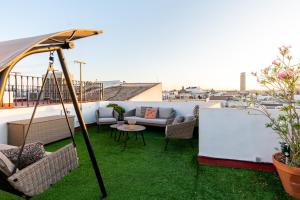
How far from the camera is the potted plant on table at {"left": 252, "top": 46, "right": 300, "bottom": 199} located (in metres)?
2.78

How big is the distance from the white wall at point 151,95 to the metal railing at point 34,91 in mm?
3037

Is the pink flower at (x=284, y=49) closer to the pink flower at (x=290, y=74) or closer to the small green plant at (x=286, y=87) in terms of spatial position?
the small green plant at (x=286, y=87)

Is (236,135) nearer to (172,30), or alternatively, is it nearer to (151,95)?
(172,30)

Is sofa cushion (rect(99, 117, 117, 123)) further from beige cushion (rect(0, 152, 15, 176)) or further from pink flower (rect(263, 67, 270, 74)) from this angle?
pink flower (rect(263, 67, 270, 74))

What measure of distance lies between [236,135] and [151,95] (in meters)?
10.2

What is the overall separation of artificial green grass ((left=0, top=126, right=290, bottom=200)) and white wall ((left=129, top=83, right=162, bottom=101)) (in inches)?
285

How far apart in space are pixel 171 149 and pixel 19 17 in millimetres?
6935

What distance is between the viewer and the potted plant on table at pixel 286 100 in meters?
2.78

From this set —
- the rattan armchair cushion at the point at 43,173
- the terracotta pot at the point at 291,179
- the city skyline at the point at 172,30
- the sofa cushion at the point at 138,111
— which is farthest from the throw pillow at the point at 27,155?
the sofa cushion at the point at 138,111

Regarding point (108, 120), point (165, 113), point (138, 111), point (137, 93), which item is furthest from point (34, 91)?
point (137, 93)

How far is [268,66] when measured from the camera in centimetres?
312

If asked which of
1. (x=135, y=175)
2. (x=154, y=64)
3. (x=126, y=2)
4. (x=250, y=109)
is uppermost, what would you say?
(x=126, y=2)

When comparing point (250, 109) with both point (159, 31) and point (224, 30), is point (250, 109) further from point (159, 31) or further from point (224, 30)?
point (159, 31)

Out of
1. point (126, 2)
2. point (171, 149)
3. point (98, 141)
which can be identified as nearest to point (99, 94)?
point (98, 141)
